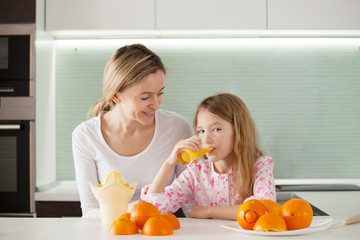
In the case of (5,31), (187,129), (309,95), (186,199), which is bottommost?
(186,199)

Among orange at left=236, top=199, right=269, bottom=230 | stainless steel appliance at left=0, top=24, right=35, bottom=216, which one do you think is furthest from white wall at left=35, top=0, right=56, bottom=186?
orange at left=236, top=199, right=269, bottom=230

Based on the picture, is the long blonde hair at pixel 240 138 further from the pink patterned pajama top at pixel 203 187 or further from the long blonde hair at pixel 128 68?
the long blonde hair at pixel 128 68

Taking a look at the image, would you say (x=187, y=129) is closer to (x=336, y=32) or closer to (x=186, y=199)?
(x=186, y=199)

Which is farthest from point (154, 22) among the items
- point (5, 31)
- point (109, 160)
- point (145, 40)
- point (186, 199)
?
point (186, 199)

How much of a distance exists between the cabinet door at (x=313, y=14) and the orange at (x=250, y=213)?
1.75 metres

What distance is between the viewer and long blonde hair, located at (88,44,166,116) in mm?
1698

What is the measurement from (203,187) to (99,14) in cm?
140

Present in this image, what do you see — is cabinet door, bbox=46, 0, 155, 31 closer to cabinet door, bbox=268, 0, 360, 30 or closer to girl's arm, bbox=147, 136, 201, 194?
cabinet door, bbox=268, 0, 360, 30

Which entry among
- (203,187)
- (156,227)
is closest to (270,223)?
(156,227)

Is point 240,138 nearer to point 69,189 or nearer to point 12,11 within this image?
point 69,189

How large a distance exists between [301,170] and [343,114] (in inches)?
18.5

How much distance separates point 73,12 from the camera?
2.64 m

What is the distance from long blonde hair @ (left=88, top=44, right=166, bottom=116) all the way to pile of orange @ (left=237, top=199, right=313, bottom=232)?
81 centimetres

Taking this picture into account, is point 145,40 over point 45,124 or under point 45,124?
over
